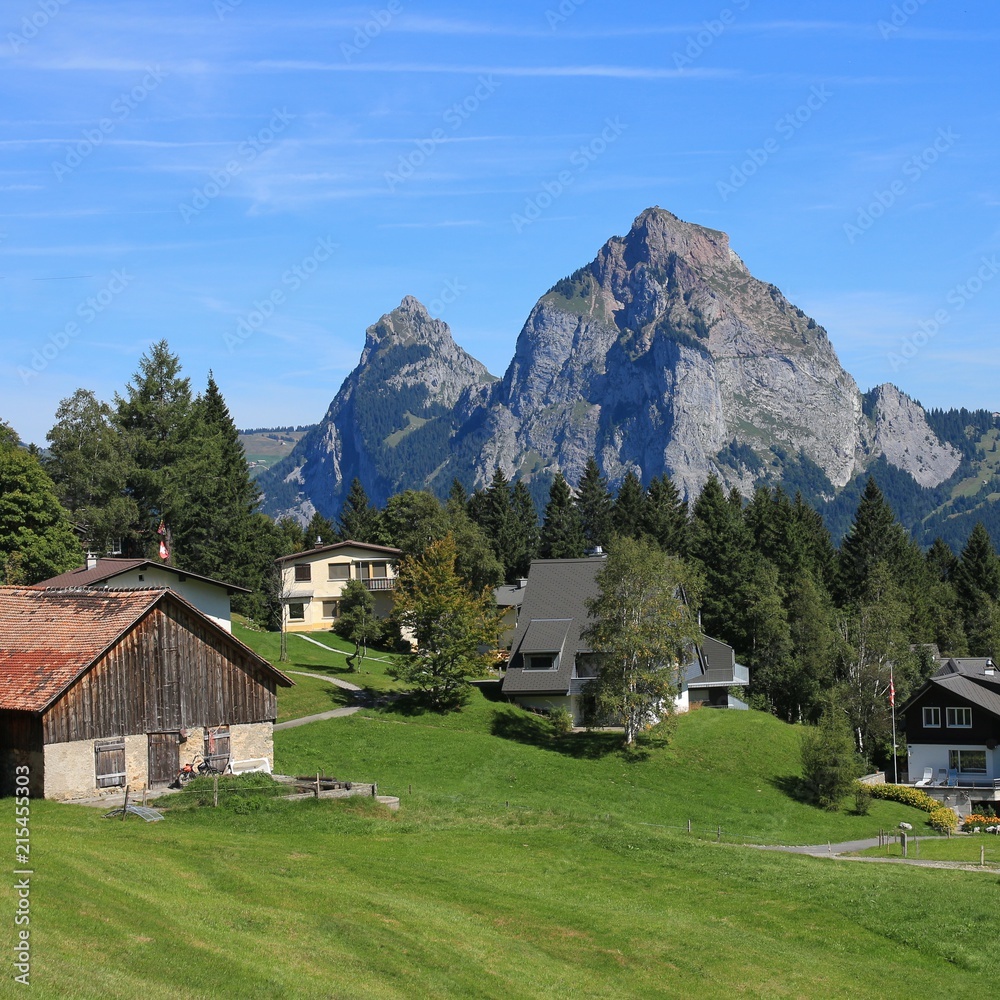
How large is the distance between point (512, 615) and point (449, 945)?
6872 cm

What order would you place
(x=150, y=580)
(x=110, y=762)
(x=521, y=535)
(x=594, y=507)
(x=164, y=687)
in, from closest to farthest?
(x=110, y=762), (x=164, y=687), (x=150, y=580), (x=521, y=535), (x=594, y=507)

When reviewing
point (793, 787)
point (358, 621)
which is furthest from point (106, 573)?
point (793, 787)

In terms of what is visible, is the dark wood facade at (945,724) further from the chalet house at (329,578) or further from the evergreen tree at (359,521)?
the evergreen tree at (359,521)

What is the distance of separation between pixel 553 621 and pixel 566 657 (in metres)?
3.60

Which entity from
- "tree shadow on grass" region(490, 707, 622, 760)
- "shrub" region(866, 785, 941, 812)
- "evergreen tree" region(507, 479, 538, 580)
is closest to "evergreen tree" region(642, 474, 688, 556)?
"evergreen tree" region(507, 479, 538, 580)

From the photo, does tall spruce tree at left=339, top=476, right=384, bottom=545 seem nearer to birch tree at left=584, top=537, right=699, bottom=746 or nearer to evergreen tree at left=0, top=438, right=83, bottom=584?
evergreen tree at left=0, top=438, right=83, bottom=584

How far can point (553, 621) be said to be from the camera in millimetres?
71312

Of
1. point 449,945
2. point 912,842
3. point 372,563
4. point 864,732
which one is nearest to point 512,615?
point 372,563

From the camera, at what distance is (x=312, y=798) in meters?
34.2

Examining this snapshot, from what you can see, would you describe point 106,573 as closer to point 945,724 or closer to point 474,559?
point 474,559

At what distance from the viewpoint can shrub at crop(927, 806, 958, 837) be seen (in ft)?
187

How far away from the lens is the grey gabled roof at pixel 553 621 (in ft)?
220

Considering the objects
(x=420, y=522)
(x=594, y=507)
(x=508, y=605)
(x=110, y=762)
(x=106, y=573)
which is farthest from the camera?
(x=594, y=507)

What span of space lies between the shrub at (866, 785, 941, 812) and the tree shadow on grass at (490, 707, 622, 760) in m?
14.3
